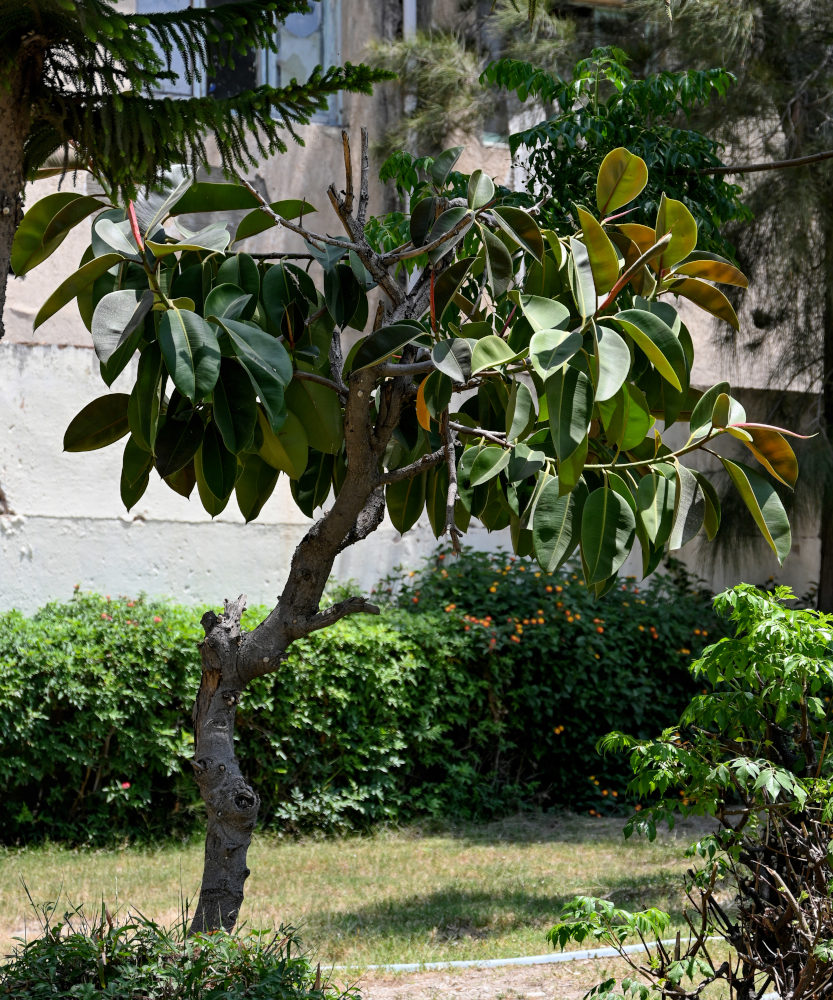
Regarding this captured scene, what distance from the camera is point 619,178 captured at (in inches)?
107

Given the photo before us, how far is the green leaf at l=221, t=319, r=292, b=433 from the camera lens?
2.47 meters

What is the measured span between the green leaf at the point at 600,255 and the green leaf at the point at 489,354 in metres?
0.24

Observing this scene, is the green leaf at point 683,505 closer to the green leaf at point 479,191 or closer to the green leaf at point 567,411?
the green leaf at point 567,411

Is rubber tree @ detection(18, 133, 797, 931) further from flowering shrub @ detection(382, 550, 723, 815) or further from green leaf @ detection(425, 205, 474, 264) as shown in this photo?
flowering shrub @ detection(382, 550, 723, 815)

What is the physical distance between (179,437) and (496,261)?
0.87 m

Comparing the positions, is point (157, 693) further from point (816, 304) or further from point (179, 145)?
point (816, 304)

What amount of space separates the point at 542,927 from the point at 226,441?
415 centimetres

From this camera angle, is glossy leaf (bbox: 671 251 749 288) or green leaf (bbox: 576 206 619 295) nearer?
green leaf (bbox: 576 206 619 295)

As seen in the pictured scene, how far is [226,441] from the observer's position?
8.24 ft

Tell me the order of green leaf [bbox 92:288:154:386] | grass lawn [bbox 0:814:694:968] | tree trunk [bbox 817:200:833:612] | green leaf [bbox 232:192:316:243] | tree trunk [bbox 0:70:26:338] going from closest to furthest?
green leaf [bbox 92:288:154:386] < green leaf [bbox 232:192:316:243] < tree trunk [bbox 0:70:26:338] < grass lawn [bbox 0:814:694:968] < tree trunk [bbox 817:200:833:612]

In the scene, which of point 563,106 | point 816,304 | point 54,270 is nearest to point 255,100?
point 563,106

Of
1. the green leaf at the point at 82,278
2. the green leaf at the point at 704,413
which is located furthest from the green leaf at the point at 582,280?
the green leaf at the point at 82,278

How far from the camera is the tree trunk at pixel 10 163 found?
304 centimetres

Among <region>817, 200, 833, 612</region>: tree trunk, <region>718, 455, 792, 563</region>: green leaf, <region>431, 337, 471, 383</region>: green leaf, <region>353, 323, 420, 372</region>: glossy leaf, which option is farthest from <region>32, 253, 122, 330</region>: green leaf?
<region>817, 200, 833, 612</region>: tree trunk
